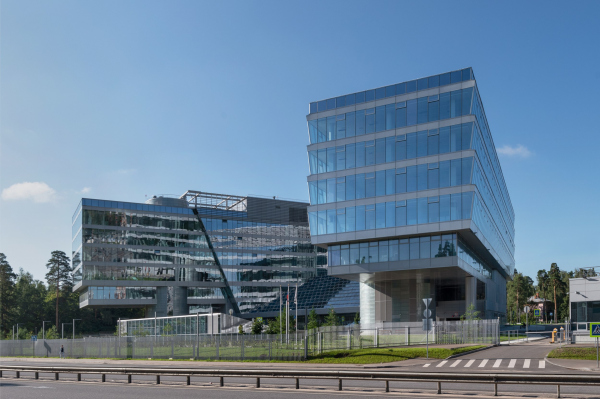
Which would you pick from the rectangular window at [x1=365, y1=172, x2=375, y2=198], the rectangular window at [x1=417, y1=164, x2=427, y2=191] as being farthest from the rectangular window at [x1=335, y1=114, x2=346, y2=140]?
the rectangular window at [x1=417, y1=164, x2=427, y2=191]

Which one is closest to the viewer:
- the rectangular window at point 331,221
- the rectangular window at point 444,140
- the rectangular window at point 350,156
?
the rectangular window at point 444,140

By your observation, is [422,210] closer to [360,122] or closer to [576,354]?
[360,122]

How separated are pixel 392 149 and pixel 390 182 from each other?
10.1 ft

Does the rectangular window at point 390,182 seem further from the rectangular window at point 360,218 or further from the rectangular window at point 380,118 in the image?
the rectangular window at point 380,118

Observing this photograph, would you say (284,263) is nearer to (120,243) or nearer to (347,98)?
(120,243)

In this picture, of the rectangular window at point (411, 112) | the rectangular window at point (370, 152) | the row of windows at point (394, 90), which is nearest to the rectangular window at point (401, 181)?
the rectangular window at point (370, 152)

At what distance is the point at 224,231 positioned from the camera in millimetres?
112750

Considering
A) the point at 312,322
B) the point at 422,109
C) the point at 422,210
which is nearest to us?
the point at 422,210

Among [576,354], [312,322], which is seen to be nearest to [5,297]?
[312,322]

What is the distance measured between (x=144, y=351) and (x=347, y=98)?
29.7 meters

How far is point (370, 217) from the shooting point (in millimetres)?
54812

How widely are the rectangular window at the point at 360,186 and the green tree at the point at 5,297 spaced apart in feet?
302

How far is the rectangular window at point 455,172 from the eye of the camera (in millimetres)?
51062

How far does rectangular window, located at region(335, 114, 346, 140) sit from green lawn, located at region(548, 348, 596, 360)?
30.6 meters
